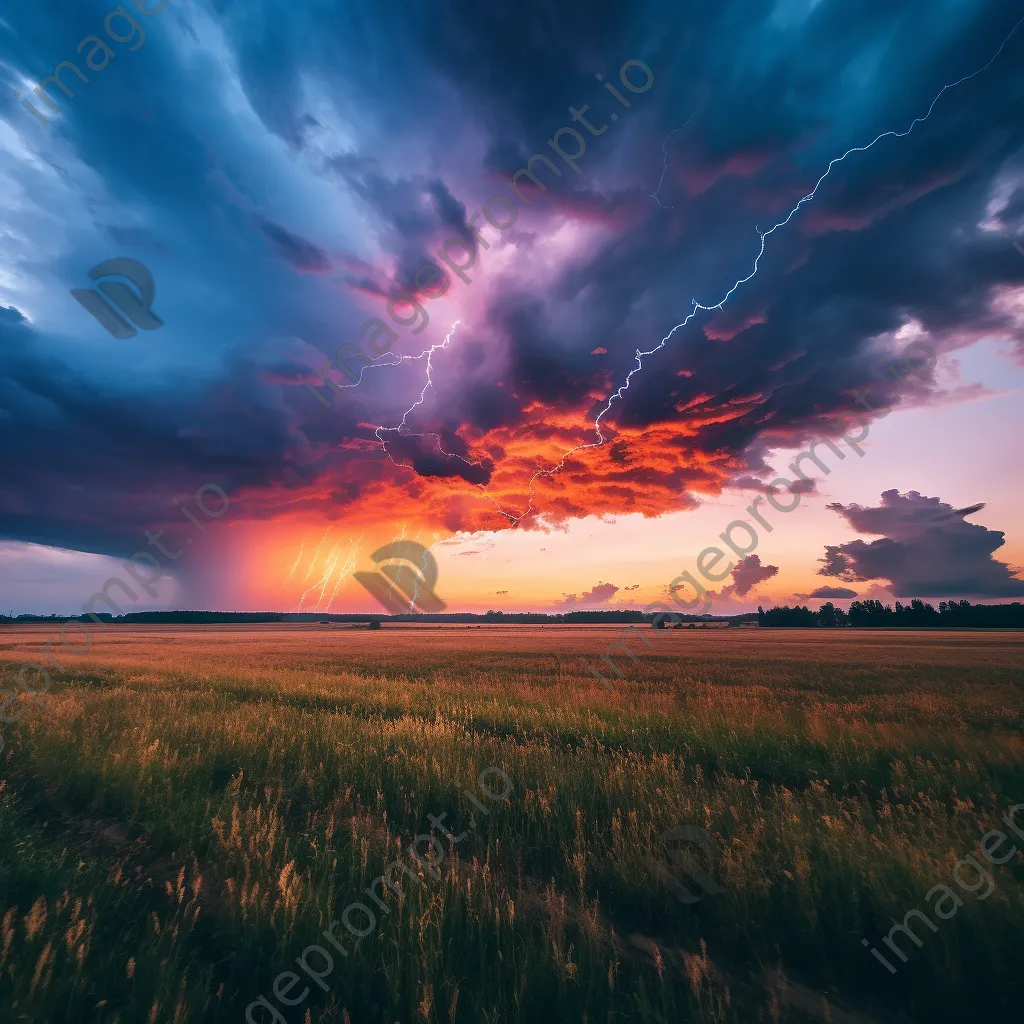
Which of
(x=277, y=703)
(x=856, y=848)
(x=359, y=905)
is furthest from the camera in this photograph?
(x=277, y=703)

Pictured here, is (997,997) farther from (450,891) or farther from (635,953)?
(450,891)

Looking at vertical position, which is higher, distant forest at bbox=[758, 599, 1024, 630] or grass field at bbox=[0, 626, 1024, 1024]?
distant forest at bbox=[758, 599, 1024, 630]

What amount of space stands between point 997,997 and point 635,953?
2305 millimetres

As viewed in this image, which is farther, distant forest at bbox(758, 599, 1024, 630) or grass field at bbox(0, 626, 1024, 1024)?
distant forest at bbox(758, 599, 1024, 630)

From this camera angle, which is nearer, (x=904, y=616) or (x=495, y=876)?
(x=495, y=876)

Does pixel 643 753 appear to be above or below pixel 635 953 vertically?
above

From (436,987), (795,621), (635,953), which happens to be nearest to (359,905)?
Answer: (436,987)

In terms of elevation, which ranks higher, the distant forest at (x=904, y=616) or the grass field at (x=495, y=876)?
the distant forest at (x=904, y=616)

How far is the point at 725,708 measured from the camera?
11945 mm

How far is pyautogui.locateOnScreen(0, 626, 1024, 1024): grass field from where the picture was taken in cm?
301

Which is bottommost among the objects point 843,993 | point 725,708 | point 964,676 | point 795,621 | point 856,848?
point 843,993

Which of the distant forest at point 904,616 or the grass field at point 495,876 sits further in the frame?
the distant forest at point 904,616

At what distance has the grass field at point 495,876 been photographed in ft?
9.87

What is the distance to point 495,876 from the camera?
14.5 ft
